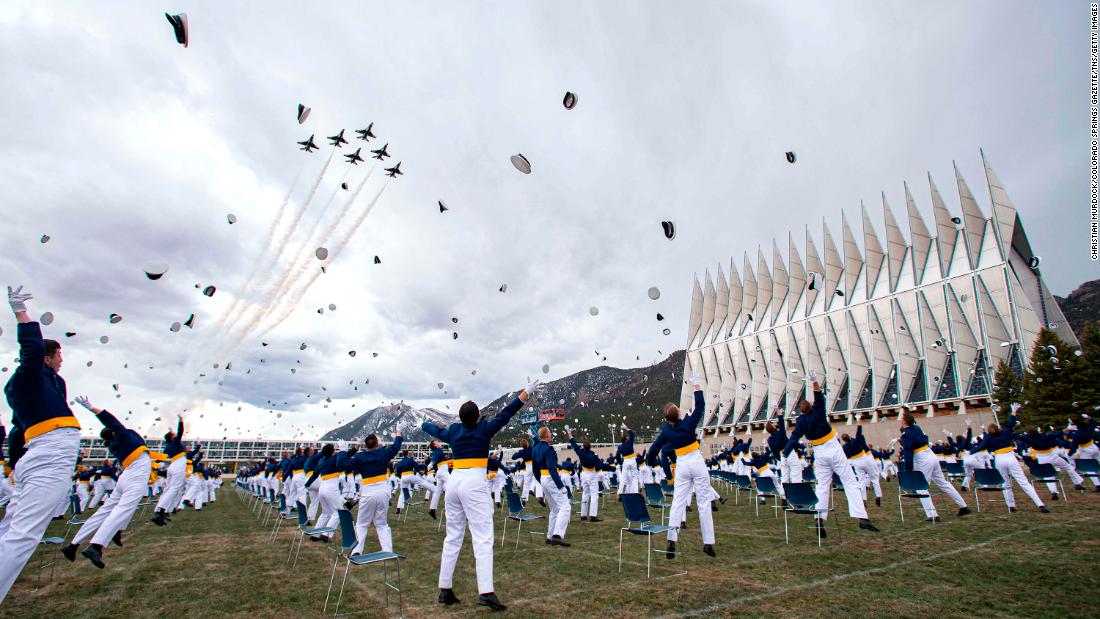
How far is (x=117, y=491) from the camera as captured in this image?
8.54 m

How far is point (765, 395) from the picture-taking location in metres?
67.6

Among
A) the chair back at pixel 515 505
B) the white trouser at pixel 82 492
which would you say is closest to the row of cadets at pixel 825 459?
the chair back at pixel 515 505

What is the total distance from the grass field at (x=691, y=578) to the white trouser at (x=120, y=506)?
74 cm

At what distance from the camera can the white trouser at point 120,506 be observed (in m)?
7.65

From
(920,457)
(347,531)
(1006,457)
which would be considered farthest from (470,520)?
(1006,457)

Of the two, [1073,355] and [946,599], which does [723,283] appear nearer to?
[1073,355]

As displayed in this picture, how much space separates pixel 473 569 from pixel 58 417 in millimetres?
6033

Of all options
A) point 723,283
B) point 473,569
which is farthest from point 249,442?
point 473,569

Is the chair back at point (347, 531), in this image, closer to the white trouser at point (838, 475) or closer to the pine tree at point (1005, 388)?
the white trouser at point (838, 475)

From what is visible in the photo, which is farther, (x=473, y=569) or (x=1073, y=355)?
(x=1073, y=355)

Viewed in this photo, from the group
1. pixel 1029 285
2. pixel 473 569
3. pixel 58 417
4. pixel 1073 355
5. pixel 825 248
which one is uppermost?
pixel 825 248

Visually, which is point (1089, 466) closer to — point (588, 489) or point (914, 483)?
point (914, 483)

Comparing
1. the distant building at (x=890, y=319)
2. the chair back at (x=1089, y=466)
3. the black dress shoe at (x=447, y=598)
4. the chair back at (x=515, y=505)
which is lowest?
the black dress shoe at (x=447, y=598)

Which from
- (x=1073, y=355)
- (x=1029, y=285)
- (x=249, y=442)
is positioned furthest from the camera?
(x=249, y=442)
